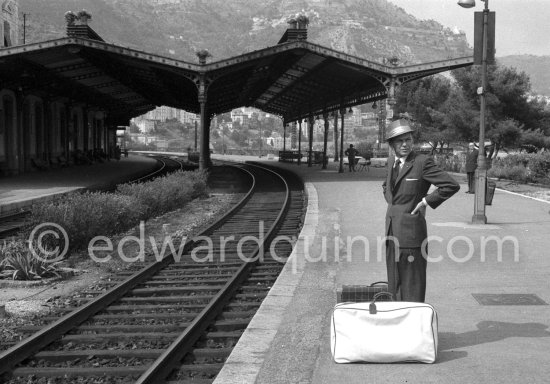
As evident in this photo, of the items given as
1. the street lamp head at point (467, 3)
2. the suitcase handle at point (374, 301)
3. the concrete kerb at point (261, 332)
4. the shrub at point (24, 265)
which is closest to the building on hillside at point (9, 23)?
the street lamp head at point (467, 3)

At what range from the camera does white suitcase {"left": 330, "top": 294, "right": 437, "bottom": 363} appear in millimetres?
5172

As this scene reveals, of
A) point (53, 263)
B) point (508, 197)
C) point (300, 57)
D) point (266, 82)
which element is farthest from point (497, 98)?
point (53, 263)

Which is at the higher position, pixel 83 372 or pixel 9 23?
pixel 9 23

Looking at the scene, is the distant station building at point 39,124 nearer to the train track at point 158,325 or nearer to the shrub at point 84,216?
the shrub at point 84,216

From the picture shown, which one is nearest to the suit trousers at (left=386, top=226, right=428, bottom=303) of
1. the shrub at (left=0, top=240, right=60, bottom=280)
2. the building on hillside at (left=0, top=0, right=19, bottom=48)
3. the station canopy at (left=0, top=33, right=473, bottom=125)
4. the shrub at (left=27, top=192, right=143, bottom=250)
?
the shrub at (left=0, top=240, right=60, bottom=280)

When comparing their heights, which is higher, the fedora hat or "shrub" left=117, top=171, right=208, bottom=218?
the fedora hat

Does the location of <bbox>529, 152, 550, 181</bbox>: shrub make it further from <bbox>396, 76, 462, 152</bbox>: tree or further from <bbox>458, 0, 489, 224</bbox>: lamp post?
<bbox>396, 76, 462, 152</bbox>: tree

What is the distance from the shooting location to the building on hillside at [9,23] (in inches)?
1683

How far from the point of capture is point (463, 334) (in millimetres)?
6070

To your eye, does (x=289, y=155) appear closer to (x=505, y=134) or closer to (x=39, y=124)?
(x=505, y=134)

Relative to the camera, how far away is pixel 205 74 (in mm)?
26297

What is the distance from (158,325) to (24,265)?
3500mm

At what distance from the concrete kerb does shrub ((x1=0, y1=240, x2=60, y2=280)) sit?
3344 millimetres

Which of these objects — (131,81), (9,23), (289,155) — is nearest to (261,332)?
(131,81)
